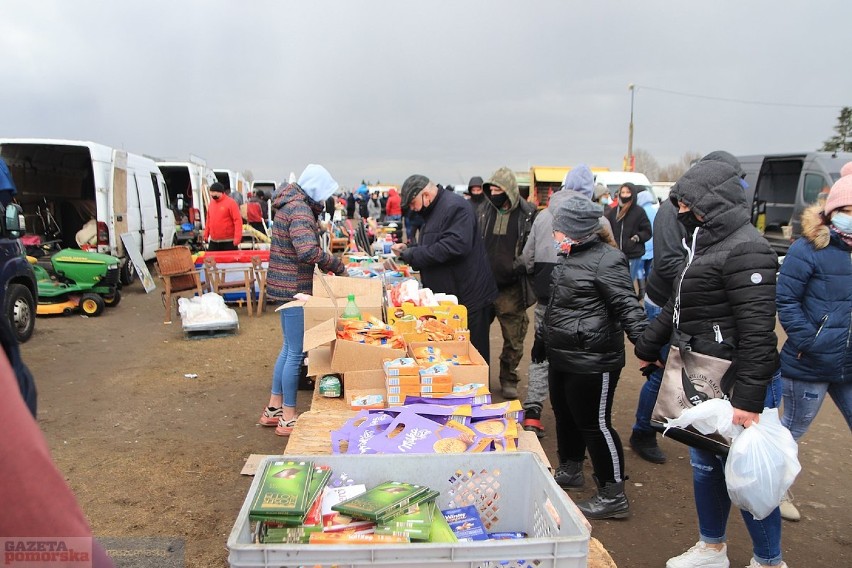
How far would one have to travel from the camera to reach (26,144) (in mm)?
9195

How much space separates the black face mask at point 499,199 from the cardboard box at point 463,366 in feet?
6.43

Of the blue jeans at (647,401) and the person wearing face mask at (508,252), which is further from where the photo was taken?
the person wearing face mask at (508,252)

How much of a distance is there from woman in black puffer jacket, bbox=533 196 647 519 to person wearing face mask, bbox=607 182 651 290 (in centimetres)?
534

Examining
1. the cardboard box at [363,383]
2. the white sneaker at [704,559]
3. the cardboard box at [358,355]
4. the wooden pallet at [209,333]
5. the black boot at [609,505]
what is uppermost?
the cardboard box at [358,355]

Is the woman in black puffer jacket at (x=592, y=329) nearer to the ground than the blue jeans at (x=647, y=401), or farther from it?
farther from it

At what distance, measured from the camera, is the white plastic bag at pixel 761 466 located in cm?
230

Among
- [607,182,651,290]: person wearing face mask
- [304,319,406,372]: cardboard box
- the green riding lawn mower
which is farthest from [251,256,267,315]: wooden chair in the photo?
[304,319,406,372]: cardboard box

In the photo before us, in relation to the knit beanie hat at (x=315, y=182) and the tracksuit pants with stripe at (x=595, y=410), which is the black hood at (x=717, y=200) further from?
the knit beanie hat at (x=315, y=182)

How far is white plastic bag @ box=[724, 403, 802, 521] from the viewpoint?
7.55 feet

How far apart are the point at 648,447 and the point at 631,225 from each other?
4.87 metres

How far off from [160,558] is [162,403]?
2.58 meters

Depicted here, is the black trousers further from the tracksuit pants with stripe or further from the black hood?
the black hood

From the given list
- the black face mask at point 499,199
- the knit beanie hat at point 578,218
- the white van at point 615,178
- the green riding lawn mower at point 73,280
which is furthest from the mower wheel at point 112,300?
the white van at point 615,178

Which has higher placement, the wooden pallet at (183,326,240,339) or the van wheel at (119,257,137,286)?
the van wheel at (119,257,137,286)
